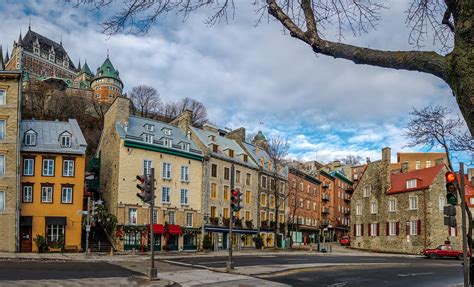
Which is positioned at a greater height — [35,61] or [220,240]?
[35,61]

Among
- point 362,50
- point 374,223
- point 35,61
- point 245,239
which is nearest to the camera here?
point 362,50

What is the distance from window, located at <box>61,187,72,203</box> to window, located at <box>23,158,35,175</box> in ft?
9.44

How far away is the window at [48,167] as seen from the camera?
38906 millimetres

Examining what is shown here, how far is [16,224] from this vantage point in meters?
36.2

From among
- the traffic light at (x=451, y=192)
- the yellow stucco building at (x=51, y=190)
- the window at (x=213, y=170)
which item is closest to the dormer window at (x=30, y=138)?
Result: the yellow stucco building at (x=51, y=190)

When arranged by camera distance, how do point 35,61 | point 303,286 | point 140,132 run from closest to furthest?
point 303,286, point 140,132, point 35,61

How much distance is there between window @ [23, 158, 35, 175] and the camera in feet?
126

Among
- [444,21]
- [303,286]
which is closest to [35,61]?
[303,286]

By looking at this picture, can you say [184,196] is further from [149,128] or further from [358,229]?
[358,229]

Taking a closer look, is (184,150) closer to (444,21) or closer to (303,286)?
(303,286)

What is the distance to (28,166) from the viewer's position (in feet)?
127

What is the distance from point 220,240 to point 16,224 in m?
20.7

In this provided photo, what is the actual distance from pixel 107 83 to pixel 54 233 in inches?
3994

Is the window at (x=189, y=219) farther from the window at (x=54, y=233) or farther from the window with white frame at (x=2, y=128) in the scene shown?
the window with white frame at (x=2, y=128)
